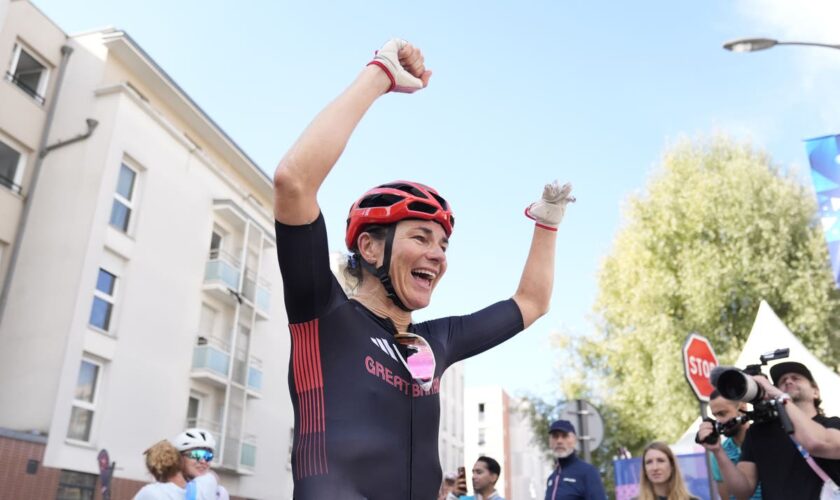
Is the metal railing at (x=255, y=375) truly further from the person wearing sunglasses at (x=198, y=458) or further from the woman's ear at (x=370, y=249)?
the woman's ear at (x=370, y=249)

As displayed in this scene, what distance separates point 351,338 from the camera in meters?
1.84

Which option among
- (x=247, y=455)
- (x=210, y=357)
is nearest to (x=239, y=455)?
(x=247, y=455)

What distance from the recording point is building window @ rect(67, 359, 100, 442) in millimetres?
17594

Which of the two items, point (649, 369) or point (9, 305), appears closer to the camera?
point (9, 305)

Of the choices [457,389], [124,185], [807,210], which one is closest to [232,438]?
[124,185]

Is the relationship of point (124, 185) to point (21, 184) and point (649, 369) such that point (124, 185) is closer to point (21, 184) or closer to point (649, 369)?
point (21, 184)

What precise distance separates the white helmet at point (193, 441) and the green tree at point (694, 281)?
51.4 feet

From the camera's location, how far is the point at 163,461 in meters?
5.32

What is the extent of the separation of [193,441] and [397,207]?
14.6 feet

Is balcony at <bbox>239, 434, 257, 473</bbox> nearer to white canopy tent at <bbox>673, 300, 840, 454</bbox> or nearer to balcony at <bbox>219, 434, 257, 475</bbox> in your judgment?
balcony at <bbox>219, 434, 257, 475</bbox>

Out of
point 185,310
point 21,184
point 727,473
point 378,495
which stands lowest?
point 378,495

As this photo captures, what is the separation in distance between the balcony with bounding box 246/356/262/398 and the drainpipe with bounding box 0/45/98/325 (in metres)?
9.58

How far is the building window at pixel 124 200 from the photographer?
1997cm

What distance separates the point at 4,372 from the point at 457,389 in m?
46.7
